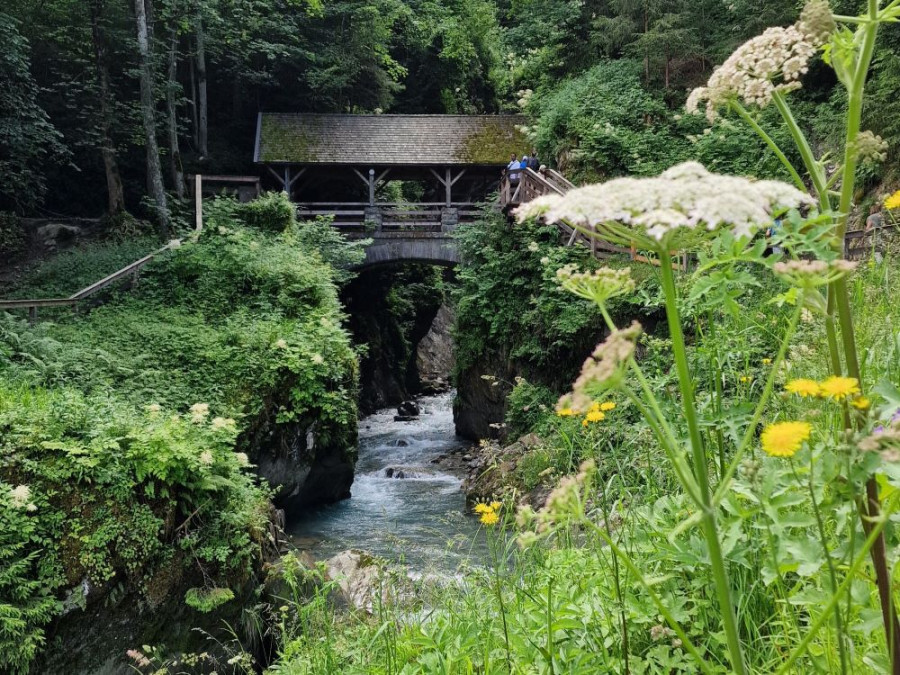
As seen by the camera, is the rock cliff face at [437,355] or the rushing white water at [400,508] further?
the rock cliff face at [437,355]

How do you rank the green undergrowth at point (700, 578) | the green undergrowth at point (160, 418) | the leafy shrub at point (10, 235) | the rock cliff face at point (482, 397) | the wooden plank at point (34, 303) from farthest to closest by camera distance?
the leafy shrub at point (10, 235) → the rock cliff face at point (482, 397) → the wooden plank at point (34, 303) → the green undergrowth at point (160, 418) → the green undergrowth at point (700, 578)

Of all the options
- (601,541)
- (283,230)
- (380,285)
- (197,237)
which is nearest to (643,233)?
(601,541)

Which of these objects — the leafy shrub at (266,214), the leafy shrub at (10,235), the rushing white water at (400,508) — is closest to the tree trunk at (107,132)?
the leafy shrub at (10,235)

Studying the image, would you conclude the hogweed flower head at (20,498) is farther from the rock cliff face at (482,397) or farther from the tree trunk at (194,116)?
the tree trunk at (194,116)

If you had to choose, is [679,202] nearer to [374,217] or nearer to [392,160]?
[374,217]

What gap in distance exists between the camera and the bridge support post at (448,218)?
1702 cm

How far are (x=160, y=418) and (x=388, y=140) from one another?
48.5 feet

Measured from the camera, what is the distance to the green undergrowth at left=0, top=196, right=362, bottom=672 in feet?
14.2

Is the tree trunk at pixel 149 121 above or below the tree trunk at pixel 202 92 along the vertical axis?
below

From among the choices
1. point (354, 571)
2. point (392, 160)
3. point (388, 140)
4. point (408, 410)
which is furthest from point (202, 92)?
point (354, 571)

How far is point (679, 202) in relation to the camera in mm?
945

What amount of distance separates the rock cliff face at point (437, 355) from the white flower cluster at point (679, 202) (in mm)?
24451

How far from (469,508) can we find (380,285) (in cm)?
1337

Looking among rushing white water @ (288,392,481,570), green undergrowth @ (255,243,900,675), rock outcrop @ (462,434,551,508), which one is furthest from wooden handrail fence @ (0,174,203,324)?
green undergrowth @ (255,243,900,675)
